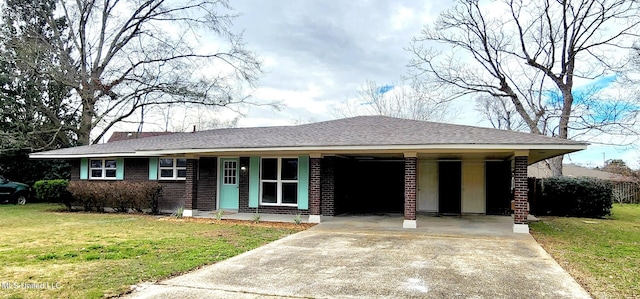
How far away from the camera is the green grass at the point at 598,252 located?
5.35m

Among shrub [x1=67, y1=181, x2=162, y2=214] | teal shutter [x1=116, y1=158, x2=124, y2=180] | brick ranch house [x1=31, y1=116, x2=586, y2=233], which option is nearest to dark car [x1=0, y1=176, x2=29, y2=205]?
brick ranch house [x1=31, y1=116, x2=586, y2=233]

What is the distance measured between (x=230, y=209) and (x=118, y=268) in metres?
7.89

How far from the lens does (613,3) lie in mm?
19953

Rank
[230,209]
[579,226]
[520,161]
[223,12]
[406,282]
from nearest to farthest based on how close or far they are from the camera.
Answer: [406,282] < [520,161] < [579,226] < [230,209] < [223,12]

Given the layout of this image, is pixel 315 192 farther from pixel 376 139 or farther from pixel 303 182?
pixel 376 139

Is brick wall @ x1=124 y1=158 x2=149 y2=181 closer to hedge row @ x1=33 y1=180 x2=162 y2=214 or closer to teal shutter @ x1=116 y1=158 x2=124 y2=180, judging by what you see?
teal shutter @ x1=116 y1=158 x2=124 y2=180

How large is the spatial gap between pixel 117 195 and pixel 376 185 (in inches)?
348

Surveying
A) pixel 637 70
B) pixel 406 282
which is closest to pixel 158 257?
pixel 406 282

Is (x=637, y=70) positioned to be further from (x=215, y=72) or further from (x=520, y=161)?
(x=215, y=72)

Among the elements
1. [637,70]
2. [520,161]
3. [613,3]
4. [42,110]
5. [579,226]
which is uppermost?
[613,3]

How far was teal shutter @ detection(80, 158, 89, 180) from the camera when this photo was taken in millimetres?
16031

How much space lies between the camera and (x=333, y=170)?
1230cm

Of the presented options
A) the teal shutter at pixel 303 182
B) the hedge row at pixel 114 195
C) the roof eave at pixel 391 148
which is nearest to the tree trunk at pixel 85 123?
the hedge row at pixel 114 195

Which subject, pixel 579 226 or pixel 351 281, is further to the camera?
pixel 579 226
